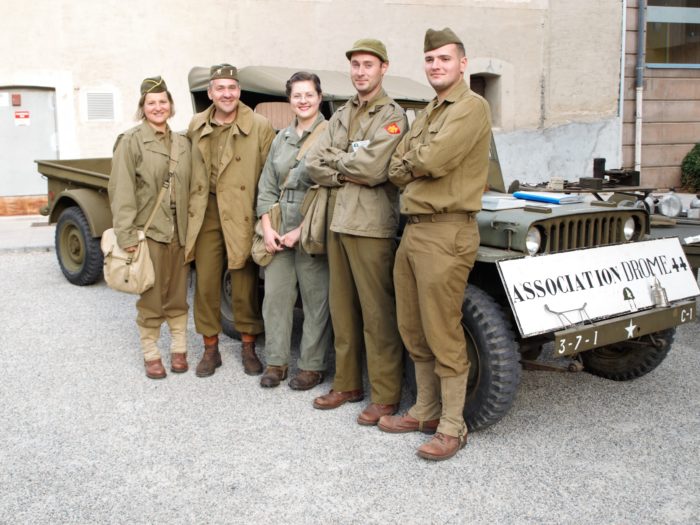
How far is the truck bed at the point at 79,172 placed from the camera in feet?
20.6

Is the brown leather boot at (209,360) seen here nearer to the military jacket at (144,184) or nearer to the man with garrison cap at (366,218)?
the military jacket at (144,184)

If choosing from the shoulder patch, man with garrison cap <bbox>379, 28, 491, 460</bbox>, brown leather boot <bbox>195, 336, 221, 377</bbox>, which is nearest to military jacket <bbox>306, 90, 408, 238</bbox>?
the shoulder patch

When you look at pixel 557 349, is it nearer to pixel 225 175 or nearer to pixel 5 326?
pixel 225 175

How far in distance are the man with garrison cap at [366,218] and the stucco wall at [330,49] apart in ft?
27.9

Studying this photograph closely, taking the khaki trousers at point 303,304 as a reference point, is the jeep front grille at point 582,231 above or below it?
above

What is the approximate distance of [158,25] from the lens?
11094 millimetres

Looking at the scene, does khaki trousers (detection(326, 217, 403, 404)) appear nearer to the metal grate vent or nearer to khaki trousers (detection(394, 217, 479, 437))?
khaki trousers (detection(394, 217, 479, 437))

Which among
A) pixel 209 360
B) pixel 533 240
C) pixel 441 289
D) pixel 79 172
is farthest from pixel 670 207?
pixel 79 172

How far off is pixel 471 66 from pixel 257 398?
33.7 feet

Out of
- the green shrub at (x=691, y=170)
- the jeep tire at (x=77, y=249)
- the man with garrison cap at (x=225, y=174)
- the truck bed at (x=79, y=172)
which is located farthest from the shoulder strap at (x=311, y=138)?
the green shrub at (x=691, y=170)

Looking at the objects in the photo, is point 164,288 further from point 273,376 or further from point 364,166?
point 364,166

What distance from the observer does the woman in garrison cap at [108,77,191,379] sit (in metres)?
3.95

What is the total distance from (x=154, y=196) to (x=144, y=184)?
8 centimetres

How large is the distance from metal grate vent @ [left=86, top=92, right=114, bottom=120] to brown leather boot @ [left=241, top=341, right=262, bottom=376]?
7.89 m
